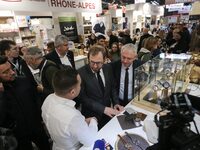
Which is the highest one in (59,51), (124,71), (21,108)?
(59,51)

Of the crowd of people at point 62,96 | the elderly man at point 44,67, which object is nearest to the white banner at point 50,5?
the crowd of people at point 62,96

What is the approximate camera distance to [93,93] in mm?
1970

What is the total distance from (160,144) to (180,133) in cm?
11

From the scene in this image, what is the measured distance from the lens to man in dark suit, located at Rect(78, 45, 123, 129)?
1837 mm

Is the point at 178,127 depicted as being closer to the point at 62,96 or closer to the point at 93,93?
the point at 62,96

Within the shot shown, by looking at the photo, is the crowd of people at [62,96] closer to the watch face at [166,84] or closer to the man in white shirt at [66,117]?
the man in white shirt at [66,117]

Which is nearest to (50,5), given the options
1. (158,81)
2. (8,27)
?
(8,27)

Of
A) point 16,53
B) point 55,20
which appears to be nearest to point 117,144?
point 16,53

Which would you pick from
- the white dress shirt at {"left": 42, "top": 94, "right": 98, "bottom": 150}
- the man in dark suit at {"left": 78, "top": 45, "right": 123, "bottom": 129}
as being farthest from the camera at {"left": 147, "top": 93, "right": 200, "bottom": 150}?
the man in dark suit at {"left": 78, "top": 45, "right": 123, "bottom": 129}

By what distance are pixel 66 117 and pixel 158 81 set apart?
1.41 meters

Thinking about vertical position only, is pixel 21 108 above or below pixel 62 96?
below

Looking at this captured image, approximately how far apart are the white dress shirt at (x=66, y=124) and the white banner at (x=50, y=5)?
12.6 ft

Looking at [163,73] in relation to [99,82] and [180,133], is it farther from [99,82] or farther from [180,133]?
[180,133]

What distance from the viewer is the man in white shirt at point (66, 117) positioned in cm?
113
